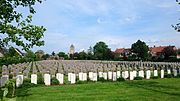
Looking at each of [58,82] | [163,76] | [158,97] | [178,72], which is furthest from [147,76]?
[158,97]

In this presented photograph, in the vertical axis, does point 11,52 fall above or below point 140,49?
below

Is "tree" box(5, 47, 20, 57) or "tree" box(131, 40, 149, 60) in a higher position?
"tree" box(131, 40, 149, 60)

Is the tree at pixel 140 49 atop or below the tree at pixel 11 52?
atop

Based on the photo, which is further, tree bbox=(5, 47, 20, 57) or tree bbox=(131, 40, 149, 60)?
tree bbox=(131, 40, 149, 60)

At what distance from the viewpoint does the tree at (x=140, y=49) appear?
84.1 m

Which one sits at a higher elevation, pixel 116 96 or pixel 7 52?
pixel 7 52

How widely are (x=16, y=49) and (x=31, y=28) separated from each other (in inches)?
32.9

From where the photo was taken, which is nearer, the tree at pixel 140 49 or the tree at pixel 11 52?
the tree at pixel 11 52

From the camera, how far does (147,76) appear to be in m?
24.6

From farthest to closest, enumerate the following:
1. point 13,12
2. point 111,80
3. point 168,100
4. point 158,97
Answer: point 111,80
point 158,97
point 168,100
point 13,12

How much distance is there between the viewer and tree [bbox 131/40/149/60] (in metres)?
84.1

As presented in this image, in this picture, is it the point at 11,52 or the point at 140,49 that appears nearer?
the point at 11,52

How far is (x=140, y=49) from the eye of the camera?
85125 mm

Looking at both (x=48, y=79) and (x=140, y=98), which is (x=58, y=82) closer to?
(x=48, y=79)
